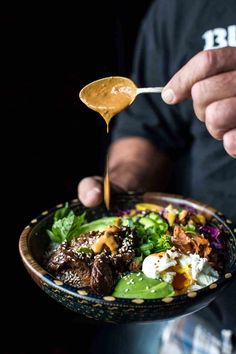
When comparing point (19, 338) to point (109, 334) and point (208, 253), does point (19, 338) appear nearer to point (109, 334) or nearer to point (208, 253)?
point (109, 334)

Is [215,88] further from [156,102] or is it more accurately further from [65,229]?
[156,102]

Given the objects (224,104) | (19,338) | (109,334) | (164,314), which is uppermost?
(224,104)

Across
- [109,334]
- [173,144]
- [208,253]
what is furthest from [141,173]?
[208,253]

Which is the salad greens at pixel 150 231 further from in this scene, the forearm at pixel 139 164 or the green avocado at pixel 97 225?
the forearm at pixel 139 164

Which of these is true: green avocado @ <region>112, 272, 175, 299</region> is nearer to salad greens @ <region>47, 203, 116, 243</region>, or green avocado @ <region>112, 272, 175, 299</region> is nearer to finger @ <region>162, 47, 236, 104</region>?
salad greens @ <region>47, 203, 116, 243</region>

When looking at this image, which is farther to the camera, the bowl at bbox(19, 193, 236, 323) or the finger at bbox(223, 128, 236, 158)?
the finger at bbox(223, 128, 236, 158)

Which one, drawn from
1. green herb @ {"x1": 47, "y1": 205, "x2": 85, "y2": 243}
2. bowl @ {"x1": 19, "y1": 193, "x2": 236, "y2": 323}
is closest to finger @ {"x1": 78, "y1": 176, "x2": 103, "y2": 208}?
green herb @ {"x1": 47, "y1": 205, "x2": 85, "y2": 243}
